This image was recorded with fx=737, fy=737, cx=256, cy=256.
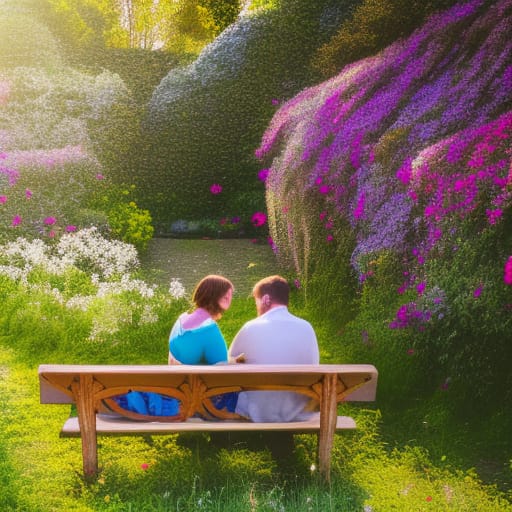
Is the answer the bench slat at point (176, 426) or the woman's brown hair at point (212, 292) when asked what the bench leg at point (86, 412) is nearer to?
the bench slat at point (176, 426)

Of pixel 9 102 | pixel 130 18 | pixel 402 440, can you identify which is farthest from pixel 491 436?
pixel 130 18

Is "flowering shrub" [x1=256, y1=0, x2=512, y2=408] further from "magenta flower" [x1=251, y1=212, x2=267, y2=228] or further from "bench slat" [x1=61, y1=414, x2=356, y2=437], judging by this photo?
"magenta flower" [x1=251, y1=212, x2=267, y2=228]

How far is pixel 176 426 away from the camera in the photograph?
4.23m

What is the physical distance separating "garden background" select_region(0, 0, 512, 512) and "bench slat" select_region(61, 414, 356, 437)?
27 cm

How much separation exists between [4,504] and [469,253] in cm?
380

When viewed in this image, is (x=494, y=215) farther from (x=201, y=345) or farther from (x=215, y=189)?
(x=215, y=189)

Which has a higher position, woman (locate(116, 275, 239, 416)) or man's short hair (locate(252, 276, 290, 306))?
man's short hair (locate(252, 276, 290, 306))

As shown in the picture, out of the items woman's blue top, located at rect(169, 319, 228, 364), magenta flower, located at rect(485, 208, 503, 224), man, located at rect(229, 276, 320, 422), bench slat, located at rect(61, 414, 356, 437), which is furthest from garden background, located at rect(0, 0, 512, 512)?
woman's blue top, located at rect(169, 319, 228, 364)

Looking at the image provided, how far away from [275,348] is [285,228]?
563 centimetres

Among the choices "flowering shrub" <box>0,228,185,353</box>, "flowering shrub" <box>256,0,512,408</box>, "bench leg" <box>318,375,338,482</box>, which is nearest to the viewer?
"bench leg" <box>318,375,338,482</box>

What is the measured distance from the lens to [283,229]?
1016 centimetres

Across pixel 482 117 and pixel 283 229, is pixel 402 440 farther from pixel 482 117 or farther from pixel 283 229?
pixel 283 229

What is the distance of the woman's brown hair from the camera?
4656 millimetres

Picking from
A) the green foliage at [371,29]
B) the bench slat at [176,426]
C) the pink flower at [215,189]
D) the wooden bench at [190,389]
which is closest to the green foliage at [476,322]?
the wooden bench at [190,389]
